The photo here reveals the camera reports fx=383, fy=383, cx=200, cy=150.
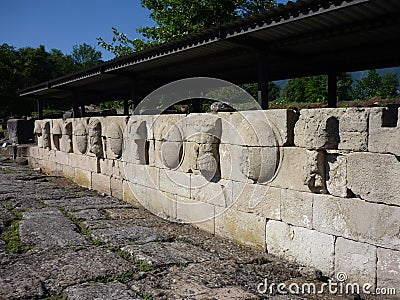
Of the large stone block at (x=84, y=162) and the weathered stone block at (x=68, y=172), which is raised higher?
the large stone block at (x=84, y=162)

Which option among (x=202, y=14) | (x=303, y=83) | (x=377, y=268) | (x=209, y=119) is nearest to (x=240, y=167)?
(x=209, y=119)

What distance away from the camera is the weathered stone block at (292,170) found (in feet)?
12.7

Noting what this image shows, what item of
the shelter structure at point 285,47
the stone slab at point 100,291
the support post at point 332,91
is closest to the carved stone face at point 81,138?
the shelter structure at point 285,47

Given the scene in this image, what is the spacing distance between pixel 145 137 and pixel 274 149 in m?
2.93

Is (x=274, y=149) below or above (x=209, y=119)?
below

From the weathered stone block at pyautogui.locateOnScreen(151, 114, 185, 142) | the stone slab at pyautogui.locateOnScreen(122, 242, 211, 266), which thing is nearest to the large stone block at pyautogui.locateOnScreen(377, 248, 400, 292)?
the stone slab at pyautogui.locateOnScreen(122, 242, 211, 266)

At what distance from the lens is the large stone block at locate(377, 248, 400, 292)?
3.10 m

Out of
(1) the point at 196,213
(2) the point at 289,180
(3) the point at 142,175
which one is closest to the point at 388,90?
(3) the point at 142,175

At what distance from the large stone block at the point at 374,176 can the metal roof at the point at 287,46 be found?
134cm

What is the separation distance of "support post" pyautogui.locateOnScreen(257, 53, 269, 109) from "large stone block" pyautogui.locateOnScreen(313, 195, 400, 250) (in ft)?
6.47

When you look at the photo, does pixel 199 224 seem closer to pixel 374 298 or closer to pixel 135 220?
pixel 135 220

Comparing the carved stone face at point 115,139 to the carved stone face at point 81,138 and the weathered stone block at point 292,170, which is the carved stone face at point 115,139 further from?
the weathered stone block at point 292,170

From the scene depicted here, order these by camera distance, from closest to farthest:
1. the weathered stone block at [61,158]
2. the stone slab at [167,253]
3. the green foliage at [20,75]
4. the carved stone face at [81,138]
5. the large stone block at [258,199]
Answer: the stone slab at [167,253] → the large stone block at [258,199] → the carved stone face at [81,138] → the weathered stone block at [61,158] → the green foliage at [20,75]

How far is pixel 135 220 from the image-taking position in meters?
5.80
